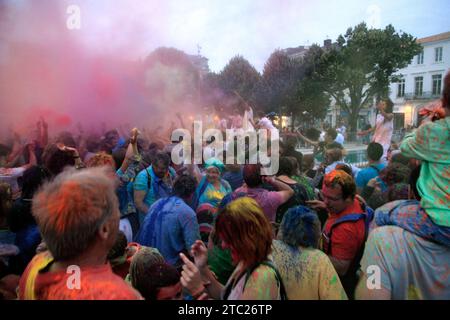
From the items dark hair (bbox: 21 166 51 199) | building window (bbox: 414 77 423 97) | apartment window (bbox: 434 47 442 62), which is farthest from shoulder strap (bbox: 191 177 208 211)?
building window (bbox: 414 77 423 97)

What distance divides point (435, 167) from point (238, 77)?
96.9 ft

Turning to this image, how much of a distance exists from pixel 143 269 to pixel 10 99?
1054cm

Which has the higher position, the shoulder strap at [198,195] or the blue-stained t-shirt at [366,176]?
the blue-stained t-shirt at [366,176]

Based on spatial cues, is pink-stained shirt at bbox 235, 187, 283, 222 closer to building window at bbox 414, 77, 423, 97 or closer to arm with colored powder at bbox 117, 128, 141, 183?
arm with colored powder at bbox 117, 128, 141, 183

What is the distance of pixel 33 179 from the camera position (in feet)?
9.78

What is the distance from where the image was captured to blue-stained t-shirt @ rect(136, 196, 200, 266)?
9.34 feet

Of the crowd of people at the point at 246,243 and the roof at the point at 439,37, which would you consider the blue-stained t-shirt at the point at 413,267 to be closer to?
the crowd of people at the point at 246,243

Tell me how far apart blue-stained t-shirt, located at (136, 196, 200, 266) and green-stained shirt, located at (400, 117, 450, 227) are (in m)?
1.80

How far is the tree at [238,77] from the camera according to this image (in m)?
29.3

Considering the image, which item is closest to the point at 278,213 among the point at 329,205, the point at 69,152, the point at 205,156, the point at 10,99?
the point at 329,205

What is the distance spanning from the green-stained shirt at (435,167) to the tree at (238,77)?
27758 millimetres

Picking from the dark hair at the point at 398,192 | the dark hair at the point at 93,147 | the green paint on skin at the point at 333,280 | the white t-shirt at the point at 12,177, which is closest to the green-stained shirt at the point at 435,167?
the green paint on skin at the point at 333,280

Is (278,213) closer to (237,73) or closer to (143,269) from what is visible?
(143,269)

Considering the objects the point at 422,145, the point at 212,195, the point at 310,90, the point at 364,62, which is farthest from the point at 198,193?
the point at 310,90
